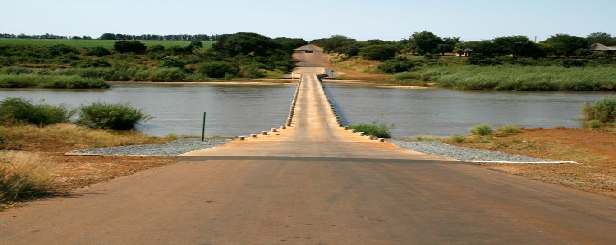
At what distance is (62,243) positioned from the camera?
573 centimetres

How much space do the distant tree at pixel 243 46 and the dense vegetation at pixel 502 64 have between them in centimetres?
1371

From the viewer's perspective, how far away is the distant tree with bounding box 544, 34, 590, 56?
379 feet

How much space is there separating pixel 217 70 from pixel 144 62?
14.3m

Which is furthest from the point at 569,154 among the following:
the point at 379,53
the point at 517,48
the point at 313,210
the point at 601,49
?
the point at 601,49

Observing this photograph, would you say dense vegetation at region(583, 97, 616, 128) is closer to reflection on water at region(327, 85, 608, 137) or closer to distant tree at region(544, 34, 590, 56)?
reflection on water at region(327, 85, 608, 137)

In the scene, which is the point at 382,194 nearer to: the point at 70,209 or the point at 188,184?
the point at 188,184

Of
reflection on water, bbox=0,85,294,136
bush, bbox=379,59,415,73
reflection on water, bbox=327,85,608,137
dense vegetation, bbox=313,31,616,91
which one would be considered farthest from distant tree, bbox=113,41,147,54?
reflection on water, bbox=327,85,608,137

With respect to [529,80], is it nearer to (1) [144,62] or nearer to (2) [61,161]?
(1) [144,62]

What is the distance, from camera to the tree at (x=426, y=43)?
120m

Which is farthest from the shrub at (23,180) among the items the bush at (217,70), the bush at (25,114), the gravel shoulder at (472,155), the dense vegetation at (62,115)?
the bush at (217,70)

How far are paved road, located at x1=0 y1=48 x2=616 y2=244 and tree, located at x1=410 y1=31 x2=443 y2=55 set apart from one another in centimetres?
10996

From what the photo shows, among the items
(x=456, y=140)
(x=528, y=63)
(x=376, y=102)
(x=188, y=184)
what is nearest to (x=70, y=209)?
(x=188, y=184)

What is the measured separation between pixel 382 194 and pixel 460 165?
5.57 m

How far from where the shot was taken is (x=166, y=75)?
74438mm
